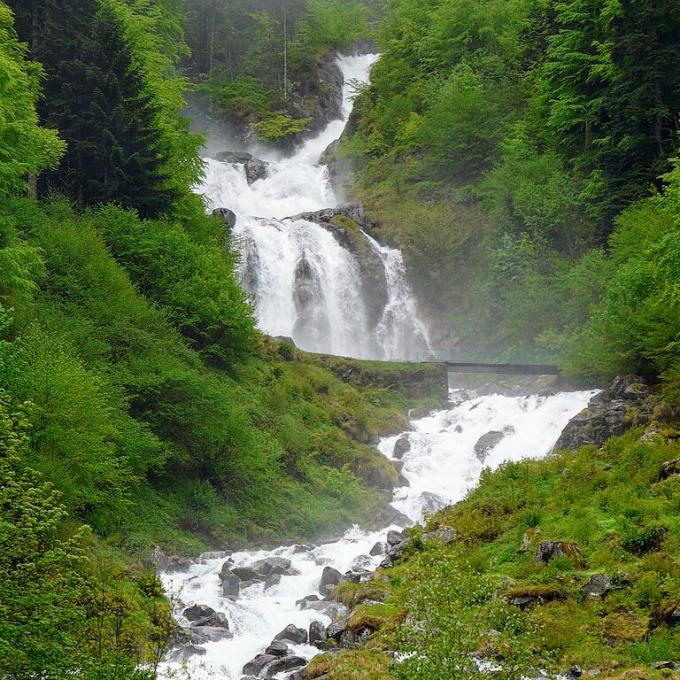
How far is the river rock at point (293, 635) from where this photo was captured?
14641 millimetres

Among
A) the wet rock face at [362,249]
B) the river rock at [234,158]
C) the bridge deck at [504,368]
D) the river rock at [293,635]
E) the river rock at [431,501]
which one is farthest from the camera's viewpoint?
the river rock at [234,158]

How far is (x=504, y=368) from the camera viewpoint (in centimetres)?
3591

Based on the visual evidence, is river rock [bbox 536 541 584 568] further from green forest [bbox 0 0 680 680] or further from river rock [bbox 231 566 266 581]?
river rock [bbox 231 566 266 581]

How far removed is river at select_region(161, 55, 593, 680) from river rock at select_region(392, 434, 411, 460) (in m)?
0.24

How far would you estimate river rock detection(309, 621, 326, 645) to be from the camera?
14.4m

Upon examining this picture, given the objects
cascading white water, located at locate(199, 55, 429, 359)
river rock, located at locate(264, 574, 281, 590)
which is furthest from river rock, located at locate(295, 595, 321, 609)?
cascading white water, located at locate(199, 55, 429, 359)

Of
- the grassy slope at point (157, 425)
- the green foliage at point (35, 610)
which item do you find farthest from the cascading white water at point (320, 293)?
the green foliage at point (35, 610)

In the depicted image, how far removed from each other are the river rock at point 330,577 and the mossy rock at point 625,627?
7645mm

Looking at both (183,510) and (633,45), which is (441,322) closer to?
(633,45)

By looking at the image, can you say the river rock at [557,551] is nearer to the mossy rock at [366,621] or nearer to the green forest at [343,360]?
the green forest at [343,360]

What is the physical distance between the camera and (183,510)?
21047 mm

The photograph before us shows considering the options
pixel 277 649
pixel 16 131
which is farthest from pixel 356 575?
pixel 16 131

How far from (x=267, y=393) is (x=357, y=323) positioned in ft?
54.6

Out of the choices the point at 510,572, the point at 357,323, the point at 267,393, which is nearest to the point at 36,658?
the point at 510,572
